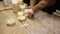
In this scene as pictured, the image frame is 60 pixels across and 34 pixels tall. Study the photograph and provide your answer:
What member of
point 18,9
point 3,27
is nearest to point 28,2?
point 18,9

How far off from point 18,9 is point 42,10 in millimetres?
190

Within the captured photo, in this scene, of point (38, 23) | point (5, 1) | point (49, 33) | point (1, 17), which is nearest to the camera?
point (49, 33)

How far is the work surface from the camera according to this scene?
748 millimetres

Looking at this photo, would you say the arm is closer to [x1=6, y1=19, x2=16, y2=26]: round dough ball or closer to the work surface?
the work surface

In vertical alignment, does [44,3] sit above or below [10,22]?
above

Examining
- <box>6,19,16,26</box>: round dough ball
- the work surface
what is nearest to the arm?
the work surface

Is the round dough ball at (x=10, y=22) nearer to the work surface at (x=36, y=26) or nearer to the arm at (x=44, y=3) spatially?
the work surface at (x=36, y=26)

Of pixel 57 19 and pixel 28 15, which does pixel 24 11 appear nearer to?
pixel 28 15

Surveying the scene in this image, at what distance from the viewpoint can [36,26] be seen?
796 millimetres

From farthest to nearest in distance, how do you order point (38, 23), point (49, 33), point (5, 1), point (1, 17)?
point (5, 1) < point (1, 17) < point (38, 23) < point (49, 33)

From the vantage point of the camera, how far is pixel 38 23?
2.72 ft

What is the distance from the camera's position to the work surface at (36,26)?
748mm

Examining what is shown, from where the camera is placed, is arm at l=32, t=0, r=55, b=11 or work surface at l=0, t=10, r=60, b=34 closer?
work surface at l=0, t=10, r=60, b=34

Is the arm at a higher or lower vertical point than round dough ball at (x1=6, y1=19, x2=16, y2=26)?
higher
